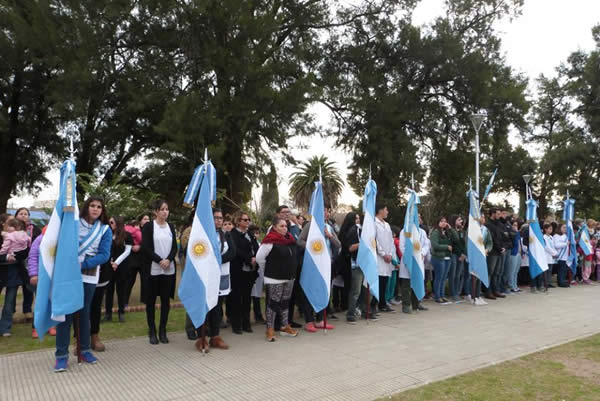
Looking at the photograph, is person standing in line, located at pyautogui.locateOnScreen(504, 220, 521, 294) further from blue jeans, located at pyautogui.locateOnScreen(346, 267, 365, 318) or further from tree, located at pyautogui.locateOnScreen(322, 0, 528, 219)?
tree, located at pyautogui.locateOnScreen(322, 0, 528, 219)

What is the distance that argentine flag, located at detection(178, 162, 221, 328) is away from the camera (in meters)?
5.81

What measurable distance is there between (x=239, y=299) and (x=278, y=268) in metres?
0.98

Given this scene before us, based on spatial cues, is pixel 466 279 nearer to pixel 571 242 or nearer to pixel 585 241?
pixel 571 242

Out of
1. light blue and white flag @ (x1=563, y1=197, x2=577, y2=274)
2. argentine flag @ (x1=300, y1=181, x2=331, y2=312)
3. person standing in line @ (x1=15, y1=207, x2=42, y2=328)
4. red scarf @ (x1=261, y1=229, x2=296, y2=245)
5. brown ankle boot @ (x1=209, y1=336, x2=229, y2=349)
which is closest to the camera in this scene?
brown ankle boot @ (x1=209, y1=336, x2=229, y2=349)

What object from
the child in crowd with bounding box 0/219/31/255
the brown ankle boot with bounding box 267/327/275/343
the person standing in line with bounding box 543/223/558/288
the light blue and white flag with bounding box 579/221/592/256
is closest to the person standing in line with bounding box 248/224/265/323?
the brown ankle boot with bounding box 267/327/275/343

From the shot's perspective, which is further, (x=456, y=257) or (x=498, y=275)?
(x=498, y=275)

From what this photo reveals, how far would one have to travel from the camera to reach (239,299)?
700 centimetres

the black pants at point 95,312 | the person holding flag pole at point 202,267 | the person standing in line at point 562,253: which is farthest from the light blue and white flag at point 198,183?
the person standing in line at point 562,253

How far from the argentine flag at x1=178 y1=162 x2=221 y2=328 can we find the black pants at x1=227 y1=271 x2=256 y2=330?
1002 mm

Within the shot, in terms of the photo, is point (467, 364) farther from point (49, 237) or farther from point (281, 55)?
point (281, 55)

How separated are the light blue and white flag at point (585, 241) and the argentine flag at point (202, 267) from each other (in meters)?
11.4

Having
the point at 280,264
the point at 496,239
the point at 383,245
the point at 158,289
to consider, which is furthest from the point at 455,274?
the point at 158,289

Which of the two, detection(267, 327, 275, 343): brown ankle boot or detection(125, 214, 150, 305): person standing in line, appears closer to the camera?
detection(267, 327, 275, 343): brown ankle boot

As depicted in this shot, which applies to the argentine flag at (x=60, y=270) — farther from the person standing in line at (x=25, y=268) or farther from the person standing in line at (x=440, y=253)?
the person standing in line at (x=440, y=253)
